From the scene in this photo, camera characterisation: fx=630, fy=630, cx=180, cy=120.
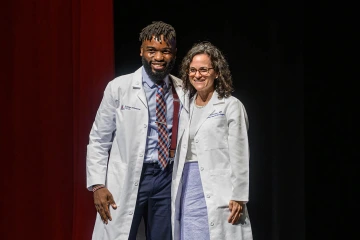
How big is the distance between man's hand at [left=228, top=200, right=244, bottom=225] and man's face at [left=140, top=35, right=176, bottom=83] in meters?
0.63

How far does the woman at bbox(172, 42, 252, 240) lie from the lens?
8.64ft

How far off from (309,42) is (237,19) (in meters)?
0.40

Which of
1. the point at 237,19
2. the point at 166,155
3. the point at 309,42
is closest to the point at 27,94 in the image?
the point at 166,155

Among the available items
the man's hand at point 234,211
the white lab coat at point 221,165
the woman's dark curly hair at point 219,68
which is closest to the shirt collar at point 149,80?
the woman's dark curly hair at point 219,68

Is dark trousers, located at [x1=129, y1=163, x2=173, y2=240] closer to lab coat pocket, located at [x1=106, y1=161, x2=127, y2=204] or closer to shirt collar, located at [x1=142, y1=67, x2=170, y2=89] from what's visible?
lab coat pocket, located at [x1=106, y1=161, x2=127, y2=204]

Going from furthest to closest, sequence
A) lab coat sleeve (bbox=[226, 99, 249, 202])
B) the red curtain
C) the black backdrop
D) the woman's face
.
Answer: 1. the black backdrop
2. the red curtain
3. the woman's face
4. lab coat sleeve (bbox=[226, 99, 249, 202])

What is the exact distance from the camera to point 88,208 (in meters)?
3.04

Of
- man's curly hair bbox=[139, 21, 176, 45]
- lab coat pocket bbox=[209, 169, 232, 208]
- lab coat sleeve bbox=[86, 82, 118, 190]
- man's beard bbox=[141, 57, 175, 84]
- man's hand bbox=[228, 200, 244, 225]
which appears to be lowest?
man's hand bbox=[228, 200, 244, 225]

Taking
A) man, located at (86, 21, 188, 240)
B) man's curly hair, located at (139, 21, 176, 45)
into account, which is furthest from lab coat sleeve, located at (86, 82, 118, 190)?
man's curly hair, located at (139, 21, 176, 45)

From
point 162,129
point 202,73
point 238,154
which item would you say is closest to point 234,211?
point 238,154

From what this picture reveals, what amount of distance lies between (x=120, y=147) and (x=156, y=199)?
0.90ft

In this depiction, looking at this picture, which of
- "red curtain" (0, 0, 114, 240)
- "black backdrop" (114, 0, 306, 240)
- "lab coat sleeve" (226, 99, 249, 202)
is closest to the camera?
"lab coat sleeve" (226, 99, 249, 202)

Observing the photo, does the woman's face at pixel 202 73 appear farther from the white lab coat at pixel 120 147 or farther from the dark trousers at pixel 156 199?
the dark trousers at pixel 156 199

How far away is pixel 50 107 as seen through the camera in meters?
3.04
